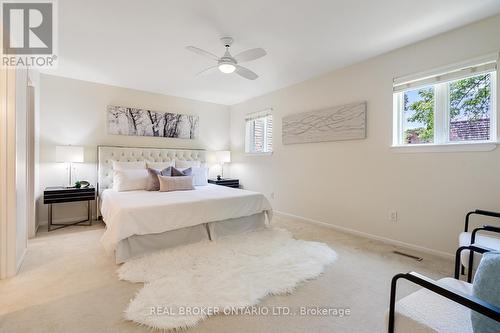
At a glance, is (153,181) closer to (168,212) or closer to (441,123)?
(168,212)

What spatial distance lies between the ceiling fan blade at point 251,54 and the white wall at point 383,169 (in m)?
1.71

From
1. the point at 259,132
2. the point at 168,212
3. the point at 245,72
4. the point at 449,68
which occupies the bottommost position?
the point at 168,212

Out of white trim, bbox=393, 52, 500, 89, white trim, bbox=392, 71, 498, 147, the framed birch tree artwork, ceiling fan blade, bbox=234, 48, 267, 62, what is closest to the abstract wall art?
white trim, bbox=392, 71, 498, 147

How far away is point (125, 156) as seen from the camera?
4.37 m

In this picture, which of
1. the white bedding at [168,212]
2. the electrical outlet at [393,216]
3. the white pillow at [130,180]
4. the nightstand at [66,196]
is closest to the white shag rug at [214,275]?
the white bedding at [168,212]

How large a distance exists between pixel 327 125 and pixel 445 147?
156 centimetres

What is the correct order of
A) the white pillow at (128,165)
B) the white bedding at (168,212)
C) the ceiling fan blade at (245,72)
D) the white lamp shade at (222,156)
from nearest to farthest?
the white bedding at (168,212)
the ceiling fan blade at (245,72)
the white pillow at (128,165)
the white lamp shade at (222,156)

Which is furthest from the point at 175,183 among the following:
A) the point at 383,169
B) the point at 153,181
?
the point at 383,169

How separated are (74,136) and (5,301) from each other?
3.00 m

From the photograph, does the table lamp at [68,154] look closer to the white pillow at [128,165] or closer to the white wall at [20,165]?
the white pillow at [128,165]

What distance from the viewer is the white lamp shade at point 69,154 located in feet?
11.8

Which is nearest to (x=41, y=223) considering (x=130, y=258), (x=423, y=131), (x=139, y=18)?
(x=130, y=258)

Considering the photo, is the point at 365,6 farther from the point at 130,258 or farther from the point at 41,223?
the point at 41,223

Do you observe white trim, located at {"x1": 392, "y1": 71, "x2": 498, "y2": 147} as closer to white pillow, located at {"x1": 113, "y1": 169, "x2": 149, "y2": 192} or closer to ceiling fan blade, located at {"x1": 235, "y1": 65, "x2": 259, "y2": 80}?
ceiling fan blade, located at {"x1": 235, "y1": 65, "x2": 259, "y2": 80}
